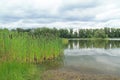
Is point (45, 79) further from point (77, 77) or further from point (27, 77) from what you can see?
point (77, 77)

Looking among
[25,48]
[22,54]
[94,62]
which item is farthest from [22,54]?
[94,62]

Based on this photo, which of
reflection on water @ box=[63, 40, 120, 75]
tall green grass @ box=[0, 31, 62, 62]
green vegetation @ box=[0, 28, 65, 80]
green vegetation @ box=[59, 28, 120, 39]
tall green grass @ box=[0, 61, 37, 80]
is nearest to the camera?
tall green grass @ box=[0, 61, 37, 80]

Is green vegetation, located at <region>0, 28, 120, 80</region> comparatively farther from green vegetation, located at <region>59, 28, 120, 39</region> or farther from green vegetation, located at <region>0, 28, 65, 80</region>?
green vegetation, located at <region>59, 28, 120, 39</region>

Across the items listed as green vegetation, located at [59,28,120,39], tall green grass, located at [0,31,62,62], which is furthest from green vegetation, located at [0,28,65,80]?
green vegetation, located at [59,28,120,39]

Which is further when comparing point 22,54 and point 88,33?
point 88,33

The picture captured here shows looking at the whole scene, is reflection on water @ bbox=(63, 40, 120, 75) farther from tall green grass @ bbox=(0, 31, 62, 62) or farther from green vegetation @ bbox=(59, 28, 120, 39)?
green vegetation @ bbox=(59, 28, 120, 39)

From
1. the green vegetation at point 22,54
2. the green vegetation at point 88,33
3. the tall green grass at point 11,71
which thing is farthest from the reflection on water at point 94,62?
the green vegetation at point 88,33

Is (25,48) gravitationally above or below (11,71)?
above

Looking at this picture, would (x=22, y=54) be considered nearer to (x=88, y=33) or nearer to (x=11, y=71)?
(x=11, y=71)

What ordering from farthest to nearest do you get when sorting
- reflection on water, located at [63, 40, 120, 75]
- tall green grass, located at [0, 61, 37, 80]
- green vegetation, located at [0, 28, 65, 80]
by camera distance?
reflection on water, located at [63, 40, 120, 75] < green vegetation, located at [0, 28, 65, 80] < tall green grass, located at [0, 61, 37, 80]

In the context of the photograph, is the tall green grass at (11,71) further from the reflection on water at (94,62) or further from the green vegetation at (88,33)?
the green vegetation at (88,33)

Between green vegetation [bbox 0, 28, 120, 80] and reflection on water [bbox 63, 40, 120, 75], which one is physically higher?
green vegetation [bbox 0, 28, 120, 80]

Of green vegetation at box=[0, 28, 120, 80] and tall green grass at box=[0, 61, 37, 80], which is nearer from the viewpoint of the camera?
tall green grass at box=[0, 61, 37, 80]

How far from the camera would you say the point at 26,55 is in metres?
14.3
